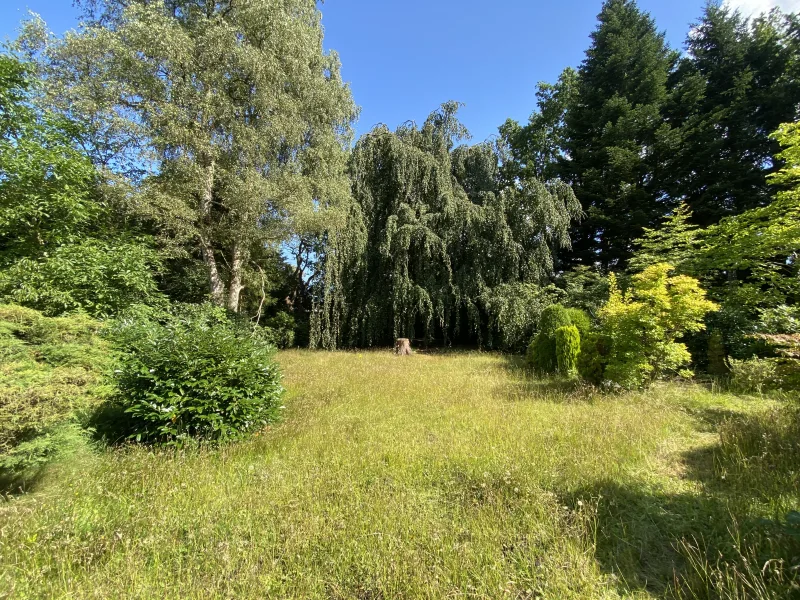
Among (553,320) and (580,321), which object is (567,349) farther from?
(580,321)

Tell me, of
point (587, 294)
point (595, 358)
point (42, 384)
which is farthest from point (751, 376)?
point (42, 384)

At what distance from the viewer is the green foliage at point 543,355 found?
290 inches

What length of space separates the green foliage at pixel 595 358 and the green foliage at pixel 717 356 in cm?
276

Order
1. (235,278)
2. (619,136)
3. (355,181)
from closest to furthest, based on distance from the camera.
A: (235,278)
(355,181)
(619,136)

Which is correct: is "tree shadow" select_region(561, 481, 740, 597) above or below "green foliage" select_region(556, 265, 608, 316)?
below

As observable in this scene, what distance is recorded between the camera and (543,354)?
25.0 ft

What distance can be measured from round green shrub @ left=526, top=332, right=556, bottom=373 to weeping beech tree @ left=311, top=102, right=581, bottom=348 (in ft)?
7.54

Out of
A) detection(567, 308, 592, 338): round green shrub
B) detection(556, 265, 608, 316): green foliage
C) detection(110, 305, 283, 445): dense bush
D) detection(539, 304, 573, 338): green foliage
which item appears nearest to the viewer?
detection(110, 305, 283, 445): dense bush

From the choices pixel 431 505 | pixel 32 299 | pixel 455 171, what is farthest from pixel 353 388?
pixel 455 171

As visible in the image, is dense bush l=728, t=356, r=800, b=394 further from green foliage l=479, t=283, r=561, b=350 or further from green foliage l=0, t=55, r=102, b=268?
green foliage l=0, t=55, r=102, b=268

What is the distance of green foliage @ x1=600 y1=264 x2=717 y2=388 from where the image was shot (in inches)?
198

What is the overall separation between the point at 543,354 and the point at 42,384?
8036mm

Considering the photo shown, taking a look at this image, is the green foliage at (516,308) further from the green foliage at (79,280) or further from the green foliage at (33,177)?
the green foliage at (33,177)

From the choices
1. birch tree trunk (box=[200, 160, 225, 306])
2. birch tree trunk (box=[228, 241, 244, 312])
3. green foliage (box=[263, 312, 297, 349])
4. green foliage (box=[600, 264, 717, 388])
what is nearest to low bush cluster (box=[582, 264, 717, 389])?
green foliage (box=[600, 264, 717, 388])
